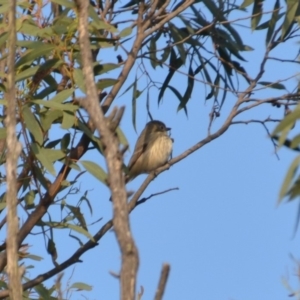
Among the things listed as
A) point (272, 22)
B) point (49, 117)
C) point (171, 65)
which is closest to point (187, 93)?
point (171, 65)

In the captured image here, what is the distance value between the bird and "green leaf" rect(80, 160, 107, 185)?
3320 millimetres

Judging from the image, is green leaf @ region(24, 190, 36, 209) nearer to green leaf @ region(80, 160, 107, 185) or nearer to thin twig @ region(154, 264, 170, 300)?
green leaf @ region(80, 160, 107, 185)

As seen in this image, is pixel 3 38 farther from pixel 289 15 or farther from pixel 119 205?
pixel 119 205

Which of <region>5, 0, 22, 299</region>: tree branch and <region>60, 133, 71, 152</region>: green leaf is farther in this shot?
<region>60, 133, 71, 152</region>: green leaf

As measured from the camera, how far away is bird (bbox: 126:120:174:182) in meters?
6.47

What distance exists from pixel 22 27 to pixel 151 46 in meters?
1.08

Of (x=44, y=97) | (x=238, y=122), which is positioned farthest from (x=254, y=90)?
(x=44, y=97)

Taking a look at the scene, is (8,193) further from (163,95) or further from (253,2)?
(163,95)

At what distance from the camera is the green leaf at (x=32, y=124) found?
3088mm

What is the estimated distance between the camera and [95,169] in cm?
296

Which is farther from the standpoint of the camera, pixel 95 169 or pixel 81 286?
pixel 81 286

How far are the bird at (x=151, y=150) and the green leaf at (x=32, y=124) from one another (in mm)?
3218

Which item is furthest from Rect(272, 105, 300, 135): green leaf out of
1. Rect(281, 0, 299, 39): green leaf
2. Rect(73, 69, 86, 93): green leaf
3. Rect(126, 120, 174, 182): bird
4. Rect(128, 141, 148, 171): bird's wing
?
Rect(128, 141, 148, 171): bird's wing

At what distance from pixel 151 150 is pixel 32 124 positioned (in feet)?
11.6
